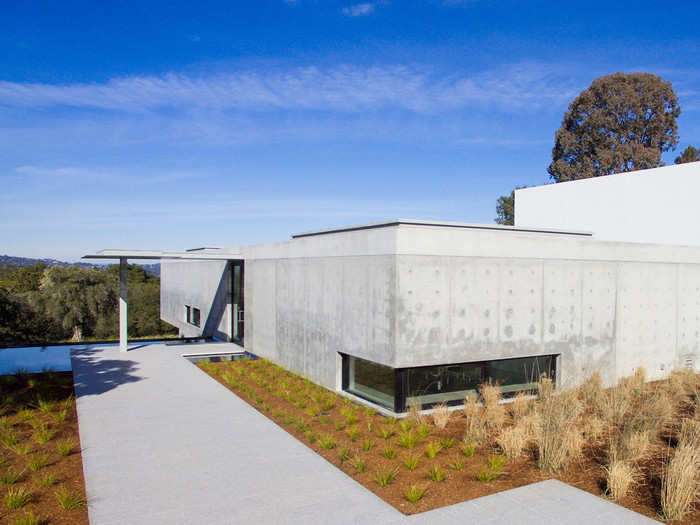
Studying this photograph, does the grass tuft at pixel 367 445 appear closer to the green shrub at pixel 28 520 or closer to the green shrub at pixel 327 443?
the green shrub at pixel 327 443

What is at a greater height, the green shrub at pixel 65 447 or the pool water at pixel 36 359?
the green shrub at pixel 65 447

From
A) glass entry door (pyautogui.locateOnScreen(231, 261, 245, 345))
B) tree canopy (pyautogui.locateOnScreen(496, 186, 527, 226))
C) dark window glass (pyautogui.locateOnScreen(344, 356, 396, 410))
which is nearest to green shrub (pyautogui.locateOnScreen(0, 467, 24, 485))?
dark window glass (pyautogui.locateOnScreen(344, 356, 396, 410))

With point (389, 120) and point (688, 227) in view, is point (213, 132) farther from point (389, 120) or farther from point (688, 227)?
point (688, 227)

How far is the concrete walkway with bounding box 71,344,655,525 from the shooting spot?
4.44 metres

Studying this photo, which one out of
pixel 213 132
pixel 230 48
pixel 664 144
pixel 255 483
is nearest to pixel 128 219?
pixel 213 132

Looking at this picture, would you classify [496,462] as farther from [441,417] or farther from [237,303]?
[237,303]

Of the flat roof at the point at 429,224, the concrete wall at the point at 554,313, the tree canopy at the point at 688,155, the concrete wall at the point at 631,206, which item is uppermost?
the tree canopy at the point at 688,155

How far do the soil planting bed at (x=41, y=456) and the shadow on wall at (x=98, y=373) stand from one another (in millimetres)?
341

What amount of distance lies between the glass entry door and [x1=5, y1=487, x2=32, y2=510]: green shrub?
10421mm

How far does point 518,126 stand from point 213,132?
1700cm

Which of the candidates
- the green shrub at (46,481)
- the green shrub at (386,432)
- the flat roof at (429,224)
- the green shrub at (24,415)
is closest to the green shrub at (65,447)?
the green shrub at (46,481)

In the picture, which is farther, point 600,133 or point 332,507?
point 600,133

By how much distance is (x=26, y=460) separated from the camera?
5781 millimetres

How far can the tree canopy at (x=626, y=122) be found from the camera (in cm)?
2933
